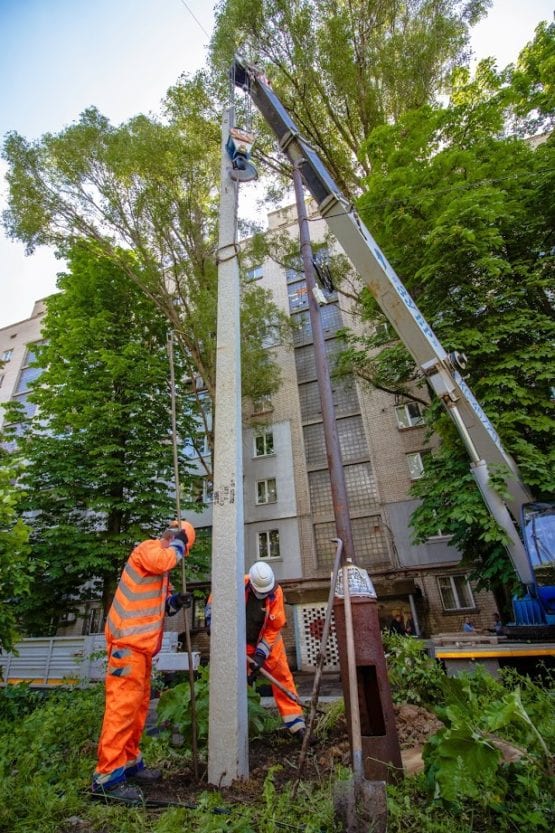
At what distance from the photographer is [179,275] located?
15227 millimetres

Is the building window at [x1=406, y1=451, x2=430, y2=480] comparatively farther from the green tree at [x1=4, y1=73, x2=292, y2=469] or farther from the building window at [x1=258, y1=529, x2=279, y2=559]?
the green tree at [x1=4, y1=73, x2=292, y2=469]

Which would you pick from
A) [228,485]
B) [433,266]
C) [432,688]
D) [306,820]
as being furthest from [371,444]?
[306,820]

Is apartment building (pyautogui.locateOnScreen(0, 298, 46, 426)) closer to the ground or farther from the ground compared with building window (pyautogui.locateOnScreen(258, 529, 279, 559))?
farther from the ground

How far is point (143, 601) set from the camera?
3.57 m

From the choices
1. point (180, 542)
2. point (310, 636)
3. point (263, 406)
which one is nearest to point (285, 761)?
point (180, 542)

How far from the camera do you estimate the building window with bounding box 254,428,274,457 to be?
804 inches

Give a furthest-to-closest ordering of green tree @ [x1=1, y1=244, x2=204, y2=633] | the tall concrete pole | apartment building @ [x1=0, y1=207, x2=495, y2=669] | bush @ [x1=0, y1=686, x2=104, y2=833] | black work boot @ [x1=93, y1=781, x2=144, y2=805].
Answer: apartment building @ [x1=0, y1=207, x2=495, y2=669] → green tree @ [x1=1, y1=244, x2=204, y2=633] → the tall concrete pole → black work boot @ [x1=93, y1=781, x2=144, y2=805] → bush @ [x1=0, y1=686, x2=104, y2=833]

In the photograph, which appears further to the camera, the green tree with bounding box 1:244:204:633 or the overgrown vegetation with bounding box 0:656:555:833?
the green tree with bounding box 1:244:204:633

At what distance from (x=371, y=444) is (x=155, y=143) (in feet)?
47.4

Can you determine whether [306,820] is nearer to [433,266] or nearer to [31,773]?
[31,773]

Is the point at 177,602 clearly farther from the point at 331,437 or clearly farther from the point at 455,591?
the point at 455,591

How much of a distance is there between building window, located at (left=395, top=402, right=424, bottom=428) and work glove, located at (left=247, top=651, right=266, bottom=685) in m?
14.6

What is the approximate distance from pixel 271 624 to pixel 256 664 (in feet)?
1.51

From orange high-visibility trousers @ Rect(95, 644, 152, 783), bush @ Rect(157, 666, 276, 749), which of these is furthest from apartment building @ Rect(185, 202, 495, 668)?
orange high-visibility trousers @ Rect(95, 644, 152, 783)
